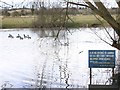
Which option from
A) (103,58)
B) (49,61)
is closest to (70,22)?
(103,58)

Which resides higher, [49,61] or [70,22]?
[70,22]

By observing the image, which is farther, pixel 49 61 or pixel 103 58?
pixel 49 61

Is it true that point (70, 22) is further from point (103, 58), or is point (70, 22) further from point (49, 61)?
point (49, 61)

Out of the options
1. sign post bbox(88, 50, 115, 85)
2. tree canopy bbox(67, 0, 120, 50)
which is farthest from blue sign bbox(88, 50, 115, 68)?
tree canopy bbox(67, 0, 120, 50)

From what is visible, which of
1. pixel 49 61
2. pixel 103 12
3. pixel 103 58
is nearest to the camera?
pixel 103 12

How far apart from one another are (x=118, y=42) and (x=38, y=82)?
190 cm

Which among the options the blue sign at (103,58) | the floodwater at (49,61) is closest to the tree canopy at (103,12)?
the blue sign at (103,58)

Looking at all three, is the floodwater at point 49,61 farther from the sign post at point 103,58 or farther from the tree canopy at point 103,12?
the tree canopy at point 103,12

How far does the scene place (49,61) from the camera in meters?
7.09

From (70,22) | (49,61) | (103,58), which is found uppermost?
(70,22)

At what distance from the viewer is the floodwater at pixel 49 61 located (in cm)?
468

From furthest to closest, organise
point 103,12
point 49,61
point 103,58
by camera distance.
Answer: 1. point 49,61
2. point 103,58
3. point 103,12

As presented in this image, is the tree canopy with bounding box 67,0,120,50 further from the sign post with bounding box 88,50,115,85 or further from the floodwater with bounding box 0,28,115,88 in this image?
the floodwater with bounding box 0,28,115,88

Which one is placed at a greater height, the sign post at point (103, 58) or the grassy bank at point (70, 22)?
the grassy bank at point (70, 22)
